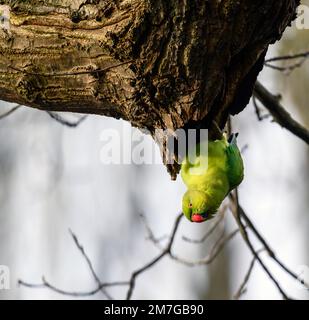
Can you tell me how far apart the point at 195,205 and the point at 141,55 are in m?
0.83

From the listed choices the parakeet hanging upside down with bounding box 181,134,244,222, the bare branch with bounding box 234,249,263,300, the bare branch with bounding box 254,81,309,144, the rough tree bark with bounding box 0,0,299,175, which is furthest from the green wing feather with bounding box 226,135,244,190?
the bare branch with bounding box 234,249,263,300

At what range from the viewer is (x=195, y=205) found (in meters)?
3.13

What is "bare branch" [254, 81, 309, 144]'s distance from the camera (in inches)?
143

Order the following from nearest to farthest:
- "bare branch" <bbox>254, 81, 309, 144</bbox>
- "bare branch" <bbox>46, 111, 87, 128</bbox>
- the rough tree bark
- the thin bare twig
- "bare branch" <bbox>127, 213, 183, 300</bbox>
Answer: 1. the rough tree bark
2. the thin bare twig
3. "bare branch" <bbox>254, 81, 309, 144</bbox>
4. "bare branch" <bbox>127, 213, 183, 300</bbox>
5. "bare branch" <bbox>46, 111, 87, 128</bbox>

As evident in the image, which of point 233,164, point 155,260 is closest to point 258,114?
point 233,164

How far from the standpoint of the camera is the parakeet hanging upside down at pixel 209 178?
314 centimetres

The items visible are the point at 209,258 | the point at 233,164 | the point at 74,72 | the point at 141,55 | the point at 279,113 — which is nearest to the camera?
the point at 141,55

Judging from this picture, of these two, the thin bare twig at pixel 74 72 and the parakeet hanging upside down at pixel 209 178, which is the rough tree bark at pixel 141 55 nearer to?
the thin bare twig at pixel 74 72

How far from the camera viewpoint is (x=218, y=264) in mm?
9164

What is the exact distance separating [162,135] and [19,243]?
7403 mm

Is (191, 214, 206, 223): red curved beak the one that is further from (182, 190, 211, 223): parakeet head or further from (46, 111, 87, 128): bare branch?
(46, 111, 87, 128): bare branch

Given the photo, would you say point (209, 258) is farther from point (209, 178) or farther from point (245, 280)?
point (209, 178)

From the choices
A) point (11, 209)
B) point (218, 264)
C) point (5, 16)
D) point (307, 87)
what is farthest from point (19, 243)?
point (5, 16)

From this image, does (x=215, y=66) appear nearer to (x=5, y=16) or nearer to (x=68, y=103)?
(x=68, y=103)
